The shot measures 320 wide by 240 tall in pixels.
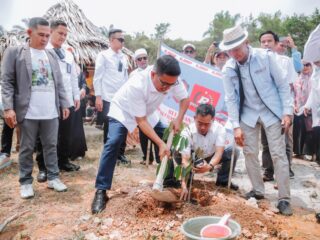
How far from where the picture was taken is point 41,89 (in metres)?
4.05

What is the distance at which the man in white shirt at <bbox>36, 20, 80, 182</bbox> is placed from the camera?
4.79 m

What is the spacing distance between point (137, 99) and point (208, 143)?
147 cm

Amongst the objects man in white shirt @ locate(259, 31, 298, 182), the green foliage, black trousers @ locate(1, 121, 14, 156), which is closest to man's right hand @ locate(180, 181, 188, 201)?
man in white shirt @ locate(259, 31, 298, 182)

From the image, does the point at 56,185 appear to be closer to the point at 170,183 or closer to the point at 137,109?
the point at 170,183

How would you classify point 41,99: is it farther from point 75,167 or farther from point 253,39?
point 253,39

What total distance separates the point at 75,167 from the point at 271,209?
2.91 meters

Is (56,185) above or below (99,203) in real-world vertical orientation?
below

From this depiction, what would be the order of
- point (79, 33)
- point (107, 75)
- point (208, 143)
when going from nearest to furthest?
point (208, 143) < point (107, 75) < point (79, 33)

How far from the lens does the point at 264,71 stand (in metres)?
3.88

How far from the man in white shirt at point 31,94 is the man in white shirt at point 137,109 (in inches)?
34.3

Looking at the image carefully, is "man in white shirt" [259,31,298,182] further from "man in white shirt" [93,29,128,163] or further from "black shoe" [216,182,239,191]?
"man in white shirt" [93,29,128,163]

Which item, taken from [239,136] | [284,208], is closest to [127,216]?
[239,136]

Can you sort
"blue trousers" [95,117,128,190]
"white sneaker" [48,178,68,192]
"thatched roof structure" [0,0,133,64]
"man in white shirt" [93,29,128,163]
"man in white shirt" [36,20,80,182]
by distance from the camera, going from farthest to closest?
"thatched roof structure" [0,0,133,64] < "man in white shirt" [93,29,128,163] < "man in white shirt" [36,20,80,182] < "white sneaker" [48,178,68,192] < "blue trousers" [95,117,128,190]

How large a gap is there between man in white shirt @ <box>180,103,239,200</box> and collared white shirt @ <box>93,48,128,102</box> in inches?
71.4
